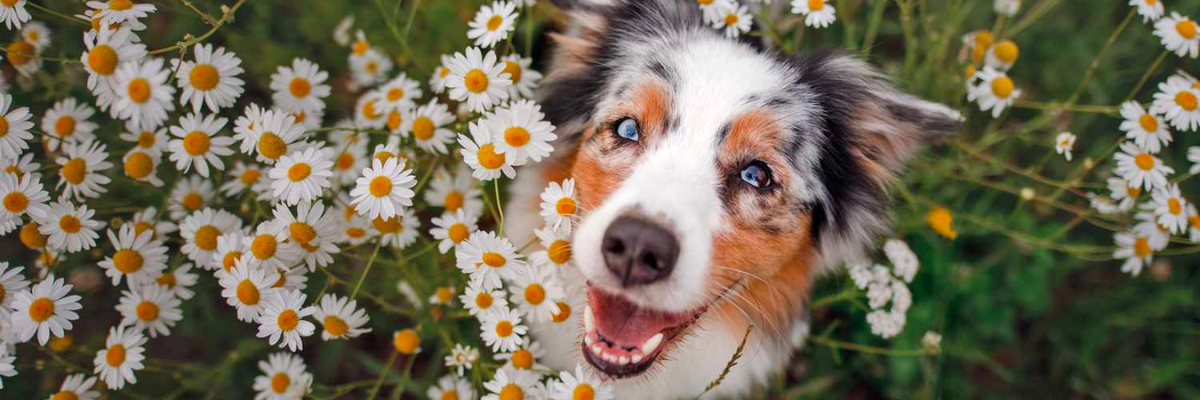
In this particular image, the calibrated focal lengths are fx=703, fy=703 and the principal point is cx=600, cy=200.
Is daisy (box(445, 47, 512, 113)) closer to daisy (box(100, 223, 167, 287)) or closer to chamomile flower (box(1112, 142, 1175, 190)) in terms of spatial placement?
daisy (box(100, 223, 167, 287))

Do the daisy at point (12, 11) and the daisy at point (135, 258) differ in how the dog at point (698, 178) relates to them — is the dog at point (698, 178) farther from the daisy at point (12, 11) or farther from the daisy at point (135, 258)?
the daisy at point (12, 11)

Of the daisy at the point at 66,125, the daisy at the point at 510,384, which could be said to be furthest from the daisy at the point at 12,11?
the daisy at the point at 510,384

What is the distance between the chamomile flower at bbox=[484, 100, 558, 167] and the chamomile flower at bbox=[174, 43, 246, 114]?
0.84 metres

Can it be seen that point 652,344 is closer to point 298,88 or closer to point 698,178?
point 698,178

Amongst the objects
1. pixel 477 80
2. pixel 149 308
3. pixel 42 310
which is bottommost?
pixel 149 308

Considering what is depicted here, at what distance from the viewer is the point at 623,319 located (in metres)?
2.32

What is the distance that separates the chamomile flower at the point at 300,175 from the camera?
212 centimetres

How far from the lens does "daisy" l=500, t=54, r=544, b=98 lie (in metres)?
2.49

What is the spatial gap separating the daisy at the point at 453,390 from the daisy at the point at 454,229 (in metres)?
0.50

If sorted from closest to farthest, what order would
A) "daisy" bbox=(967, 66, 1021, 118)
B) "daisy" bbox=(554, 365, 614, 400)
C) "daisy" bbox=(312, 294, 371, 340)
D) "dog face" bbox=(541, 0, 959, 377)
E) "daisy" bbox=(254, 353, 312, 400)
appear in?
"dog face" bbox=(541, 0, 959, 377), "daisy" bbox=(554, 365, 614, 400), "daisy" bbox=(312, 294, 371, 340), "daisy" bbox=(254, 353, 312, 400), "daisy" bbox=(967, 66, 1021, 118)

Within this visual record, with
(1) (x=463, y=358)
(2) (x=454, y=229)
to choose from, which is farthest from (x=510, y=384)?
(2) (x=454, y=229)

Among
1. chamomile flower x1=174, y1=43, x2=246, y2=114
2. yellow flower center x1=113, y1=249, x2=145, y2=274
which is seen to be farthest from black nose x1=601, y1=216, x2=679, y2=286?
yellow flower center x1=113, y1=249, x2=145, y2=274

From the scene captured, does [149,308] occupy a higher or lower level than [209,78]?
lower

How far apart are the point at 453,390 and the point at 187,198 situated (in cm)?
120
